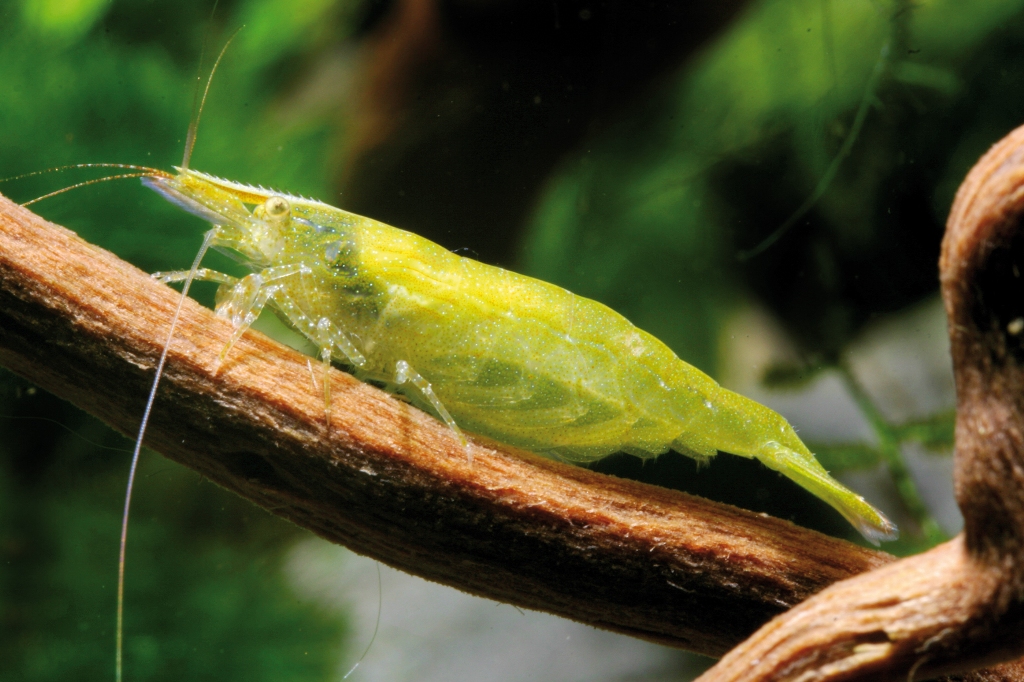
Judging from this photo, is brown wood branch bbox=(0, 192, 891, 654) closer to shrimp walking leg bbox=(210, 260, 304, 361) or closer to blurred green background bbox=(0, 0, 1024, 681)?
shrimp walking leg bbox=(210, 260, 304, 361)

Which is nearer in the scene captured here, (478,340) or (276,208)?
(276,208)

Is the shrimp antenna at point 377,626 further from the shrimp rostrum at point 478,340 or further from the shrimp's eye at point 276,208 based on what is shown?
the shrimp's eye at point 276,208

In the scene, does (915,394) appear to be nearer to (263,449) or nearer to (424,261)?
(424,261)

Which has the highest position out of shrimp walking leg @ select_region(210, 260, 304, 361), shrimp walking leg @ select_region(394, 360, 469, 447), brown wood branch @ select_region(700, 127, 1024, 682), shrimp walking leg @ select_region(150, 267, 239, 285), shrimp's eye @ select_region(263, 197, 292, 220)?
shrimp's eye @ select_region(263, 197, 292, 220)

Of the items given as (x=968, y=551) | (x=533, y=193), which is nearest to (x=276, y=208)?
(x=533, y=193)

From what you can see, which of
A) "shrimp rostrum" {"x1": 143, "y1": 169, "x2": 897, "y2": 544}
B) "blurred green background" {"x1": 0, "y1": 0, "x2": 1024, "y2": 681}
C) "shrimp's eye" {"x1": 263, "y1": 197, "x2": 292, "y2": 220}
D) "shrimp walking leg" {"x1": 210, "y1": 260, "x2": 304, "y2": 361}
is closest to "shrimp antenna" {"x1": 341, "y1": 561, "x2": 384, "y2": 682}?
"blurred green background" {"x1": 0, "y1": 0, "x2": 1024, "y2": 681}

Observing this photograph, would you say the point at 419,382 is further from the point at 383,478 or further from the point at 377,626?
the point at 377,626
